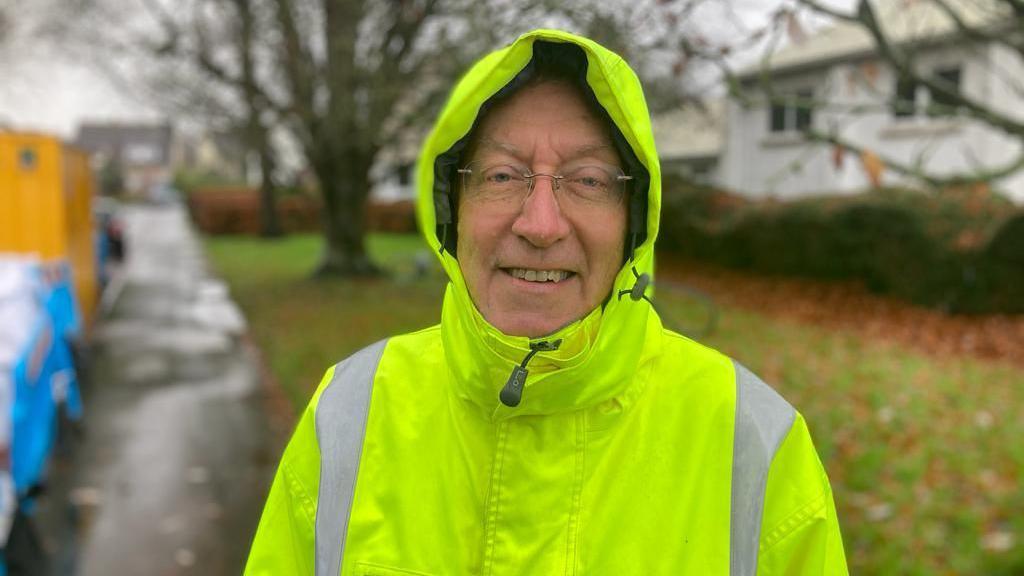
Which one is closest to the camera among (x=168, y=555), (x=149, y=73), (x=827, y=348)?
(x=168, y=555)

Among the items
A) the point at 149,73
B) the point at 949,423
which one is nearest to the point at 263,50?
the point at 149,73

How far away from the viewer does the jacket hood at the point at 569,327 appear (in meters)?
1.64

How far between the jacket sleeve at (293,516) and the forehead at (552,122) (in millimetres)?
662

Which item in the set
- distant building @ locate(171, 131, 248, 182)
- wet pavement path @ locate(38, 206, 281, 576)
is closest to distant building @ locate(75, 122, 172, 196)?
distant building @ locate(171, 131, 248, 182)

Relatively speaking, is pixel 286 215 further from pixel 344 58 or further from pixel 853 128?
pixel 344 58

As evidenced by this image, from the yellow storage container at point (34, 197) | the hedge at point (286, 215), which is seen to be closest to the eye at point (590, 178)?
the yellow storage container at point (34, 197)

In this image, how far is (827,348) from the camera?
10.1m

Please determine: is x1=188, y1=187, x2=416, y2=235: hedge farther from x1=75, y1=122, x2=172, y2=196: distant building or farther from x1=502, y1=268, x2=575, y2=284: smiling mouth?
x1=75, y1=122, x2=172, y2=196: distant building

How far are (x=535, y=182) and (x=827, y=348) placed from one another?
29.8 feet

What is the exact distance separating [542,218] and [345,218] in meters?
16.2

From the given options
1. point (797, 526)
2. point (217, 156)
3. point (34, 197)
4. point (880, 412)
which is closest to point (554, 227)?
point (797, 526)

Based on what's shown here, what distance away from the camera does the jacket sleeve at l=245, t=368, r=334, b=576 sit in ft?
5.65

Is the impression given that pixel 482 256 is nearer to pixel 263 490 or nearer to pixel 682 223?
pixel 263 490

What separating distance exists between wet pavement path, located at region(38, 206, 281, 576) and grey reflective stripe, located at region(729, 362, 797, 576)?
4.43 metres
